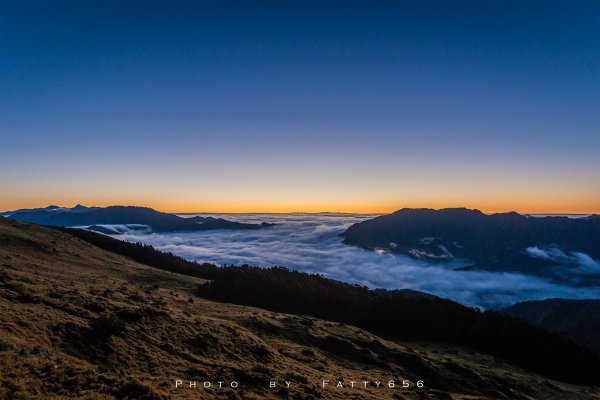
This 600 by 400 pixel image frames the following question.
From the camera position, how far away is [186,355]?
21250 mm

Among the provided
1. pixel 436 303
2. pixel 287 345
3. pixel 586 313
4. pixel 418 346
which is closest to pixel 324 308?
pixel 418 346

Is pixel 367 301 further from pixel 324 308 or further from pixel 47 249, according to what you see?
pixel 47 249

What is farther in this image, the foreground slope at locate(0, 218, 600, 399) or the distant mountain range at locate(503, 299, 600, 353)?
the distant mountain range at locate(503, 299, 600, 353)

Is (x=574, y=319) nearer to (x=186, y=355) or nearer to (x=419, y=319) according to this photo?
(x=419, y=319)

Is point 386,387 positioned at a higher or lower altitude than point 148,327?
lower

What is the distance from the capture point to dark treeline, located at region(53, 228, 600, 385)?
4669 cm

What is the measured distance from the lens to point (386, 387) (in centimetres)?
2420

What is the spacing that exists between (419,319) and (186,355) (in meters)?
38.5

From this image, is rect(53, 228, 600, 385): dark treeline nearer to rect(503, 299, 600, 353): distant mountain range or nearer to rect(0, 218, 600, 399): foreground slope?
rect(0, 218, 600, 399): foreground slope

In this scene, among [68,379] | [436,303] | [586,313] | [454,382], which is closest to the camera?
[68,379]

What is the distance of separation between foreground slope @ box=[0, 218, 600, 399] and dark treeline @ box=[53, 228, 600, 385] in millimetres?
5873

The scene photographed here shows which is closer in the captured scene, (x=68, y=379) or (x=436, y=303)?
(x=68, y=379)

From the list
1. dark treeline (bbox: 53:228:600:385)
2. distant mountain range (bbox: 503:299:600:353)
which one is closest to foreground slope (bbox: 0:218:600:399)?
dark treeline (bbox: 53:228:600:385)

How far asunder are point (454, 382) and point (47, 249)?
2093 inches
